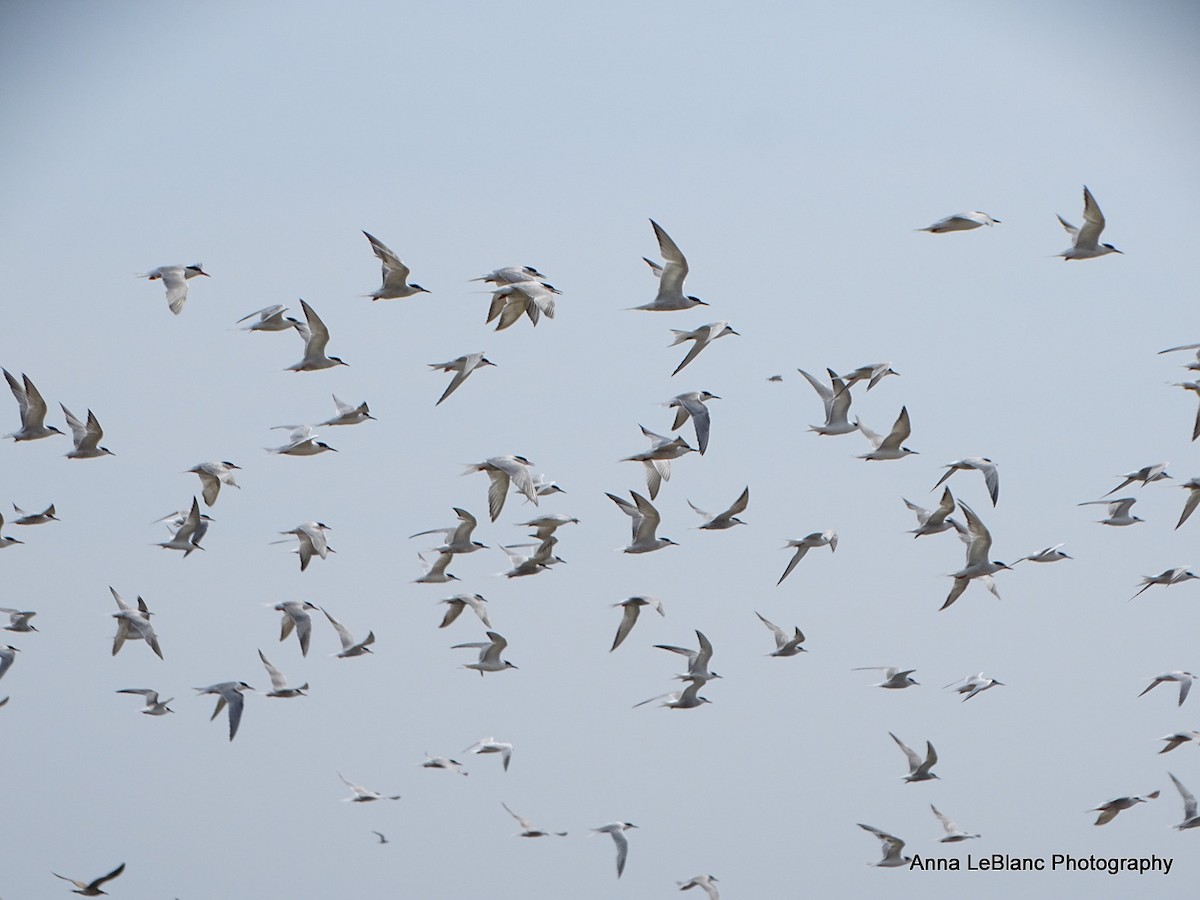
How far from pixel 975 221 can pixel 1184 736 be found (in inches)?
375

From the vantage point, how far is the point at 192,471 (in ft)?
85.5

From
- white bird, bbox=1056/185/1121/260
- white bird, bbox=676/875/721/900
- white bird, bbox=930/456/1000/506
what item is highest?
white bird, bbox=1056/185/1121/260

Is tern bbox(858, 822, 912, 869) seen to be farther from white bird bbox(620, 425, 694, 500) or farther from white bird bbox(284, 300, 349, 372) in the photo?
white bird bbox(284, 300, 349, 372)

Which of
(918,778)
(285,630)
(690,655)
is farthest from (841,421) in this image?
(285,630)

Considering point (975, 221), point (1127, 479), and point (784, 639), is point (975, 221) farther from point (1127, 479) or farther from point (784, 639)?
point (784, 639)

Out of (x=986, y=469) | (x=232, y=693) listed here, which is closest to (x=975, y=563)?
(x=986, y=469)

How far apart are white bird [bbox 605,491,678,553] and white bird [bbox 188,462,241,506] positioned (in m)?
5.68

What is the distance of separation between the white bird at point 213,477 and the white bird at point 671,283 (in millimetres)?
6949

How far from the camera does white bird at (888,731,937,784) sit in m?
29.0

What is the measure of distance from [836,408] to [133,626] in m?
10.5

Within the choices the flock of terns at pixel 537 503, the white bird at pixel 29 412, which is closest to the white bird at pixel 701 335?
the flock of terns at pixel 537 503

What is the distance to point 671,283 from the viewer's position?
23375 mm

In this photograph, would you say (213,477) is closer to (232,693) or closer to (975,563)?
(232,693)


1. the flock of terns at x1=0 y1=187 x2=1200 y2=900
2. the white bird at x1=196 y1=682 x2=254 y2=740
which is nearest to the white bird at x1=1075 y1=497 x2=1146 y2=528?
the flock of terns at x1=0 y1=187 x2=1200 y2=900
